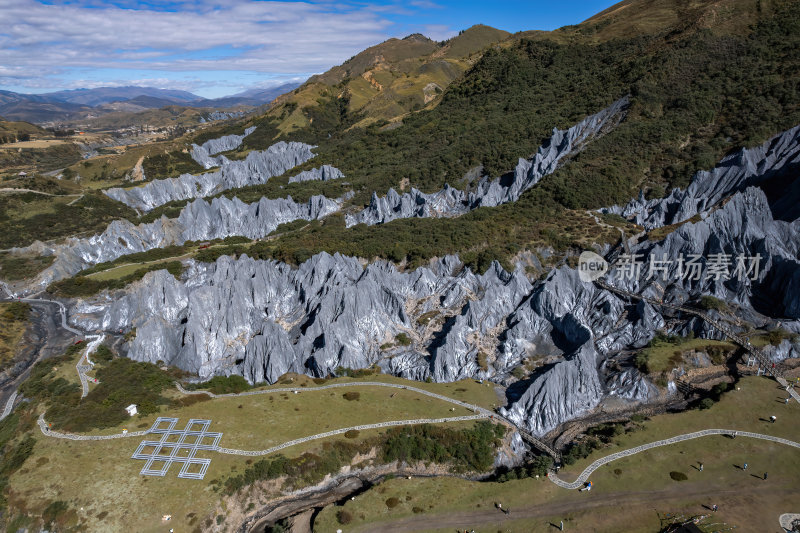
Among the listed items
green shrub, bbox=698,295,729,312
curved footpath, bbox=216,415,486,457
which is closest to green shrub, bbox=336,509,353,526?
curved footpath, bbox=216,415,486,457

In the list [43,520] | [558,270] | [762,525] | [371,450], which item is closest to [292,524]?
[371,450]

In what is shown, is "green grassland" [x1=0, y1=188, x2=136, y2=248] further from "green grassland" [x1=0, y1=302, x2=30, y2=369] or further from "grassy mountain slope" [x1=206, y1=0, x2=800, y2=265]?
"grassy mountain slope" [x1=206, y1=0, x2=800, y2=265]

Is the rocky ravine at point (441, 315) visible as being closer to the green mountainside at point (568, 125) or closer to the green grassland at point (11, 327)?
the green mountainside at point (568, 125)

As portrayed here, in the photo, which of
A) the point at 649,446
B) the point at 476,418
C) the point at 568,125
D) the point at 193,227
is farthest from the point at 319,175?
the point at 649,446

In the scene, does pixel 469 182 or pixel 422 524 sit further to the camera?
pixel 469 182

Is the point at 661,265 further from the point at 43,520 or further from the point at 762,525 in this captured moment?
the point at 43,520

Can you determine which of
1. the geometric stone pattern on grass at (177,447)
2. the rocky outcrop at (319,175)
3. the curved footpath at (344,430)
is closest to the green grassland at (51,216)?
the rocky outcrop at (319,175)

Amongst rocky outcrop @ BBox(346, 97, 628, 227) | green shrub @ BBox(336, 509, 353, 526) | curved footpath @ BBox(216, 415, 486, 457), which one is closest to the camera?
green shrub @ BBox(336, 509, 353, 526)
